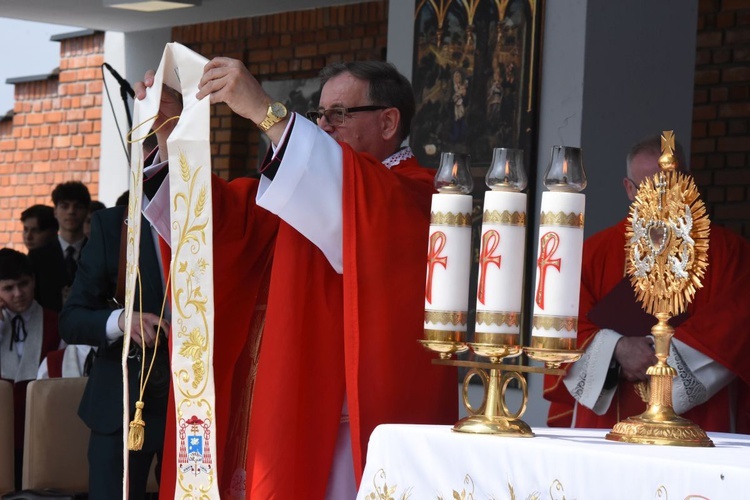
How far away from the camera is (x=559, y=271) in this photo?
2.44 metres

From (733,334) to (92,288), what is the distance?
2.01m

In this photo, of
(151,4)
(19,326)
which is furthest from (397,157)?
(151,4)

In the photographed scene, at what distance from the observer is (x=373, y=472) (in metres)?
2.61

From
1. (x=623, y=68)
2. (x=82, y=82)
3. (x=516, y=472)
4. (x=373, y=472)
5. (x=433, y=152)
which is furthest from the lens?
(x=82, y=82)

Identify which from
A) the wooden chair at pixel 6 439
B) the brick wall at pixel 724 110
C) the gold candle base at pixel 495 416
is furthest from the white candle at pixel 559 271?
the brick wall at pixel 724 110

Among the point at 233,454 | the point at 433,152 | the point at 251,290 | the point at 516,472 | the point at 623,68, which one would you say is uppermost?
the point at 623,68

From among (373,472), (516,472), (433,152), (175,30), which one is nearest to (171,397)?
(373,472)

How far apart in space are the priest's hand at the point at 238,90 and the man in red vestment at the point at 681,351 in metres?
1.42

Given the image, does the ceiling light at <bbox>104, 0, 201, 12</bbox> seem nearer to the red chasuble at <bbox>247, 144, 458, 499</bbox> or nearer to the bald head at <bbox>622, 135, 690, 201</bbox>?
the bald head at <bbox>622, 135, 690, 201</bbox>

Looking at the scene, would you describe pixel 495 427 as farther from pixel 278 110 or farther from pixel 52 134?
pixel 52 134

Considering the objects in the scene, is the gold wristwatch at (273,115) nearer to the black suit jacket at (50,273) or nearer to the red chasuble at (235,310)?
the red chasuble at (235,310)

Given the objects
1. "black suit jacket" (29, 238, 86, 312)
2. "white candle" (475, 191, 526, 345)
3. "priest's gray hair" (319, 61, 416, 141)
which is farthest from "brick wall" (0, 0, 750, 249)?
"white candle" (475, 191, 526, 345)

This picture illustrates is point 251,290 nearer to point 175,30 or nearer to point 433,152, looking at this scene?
point 433,152

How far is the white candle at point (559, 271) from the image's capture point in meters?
2.44
